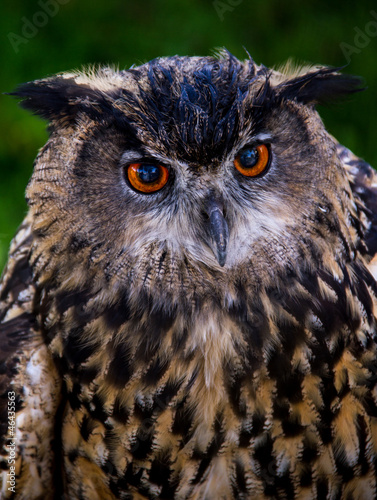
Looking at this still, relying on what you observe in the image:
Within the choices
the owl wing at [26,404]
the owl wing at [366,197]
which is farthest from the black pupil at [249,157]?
the owl wing at [26,404]

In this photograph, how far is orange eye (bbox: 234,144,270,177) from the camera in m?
1.61

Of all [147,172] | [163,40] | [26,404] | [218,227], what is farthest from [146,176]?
[163,40]

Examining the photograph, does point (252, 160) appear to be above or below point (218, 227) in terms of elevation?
above

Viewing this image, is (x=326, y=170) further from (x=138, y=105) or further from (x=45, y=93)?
(x=45, y=93)

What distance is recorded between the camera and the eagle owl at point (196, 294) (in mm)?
1616

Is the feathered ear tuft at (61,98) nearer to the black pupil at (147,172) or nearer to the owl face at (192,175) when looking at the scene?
the owl face at (192,175)

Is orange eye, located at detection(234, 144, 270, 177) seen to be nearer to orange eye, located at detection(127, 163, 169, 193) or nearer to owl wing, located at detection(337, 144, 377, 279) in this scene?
orange eye, located at detection(127, 163, 169, 193)

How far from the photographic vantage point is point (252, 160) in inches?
63.4

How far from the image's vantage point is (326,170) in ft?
5.43

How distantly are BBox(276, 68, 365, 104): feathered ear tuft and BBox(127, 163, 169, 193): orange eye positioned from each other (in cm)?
33

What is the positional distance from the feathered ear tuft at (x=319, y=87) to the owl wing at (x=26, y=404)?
875mm

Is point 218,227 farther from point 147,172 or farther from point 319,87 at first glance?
point 319,87

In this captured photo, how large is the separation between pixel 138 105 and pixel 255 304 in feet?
1.77

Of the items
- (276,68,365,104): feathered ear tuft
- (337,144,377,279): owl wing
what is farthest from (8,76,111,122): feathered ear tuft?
(337,144,377,279): owl wing
